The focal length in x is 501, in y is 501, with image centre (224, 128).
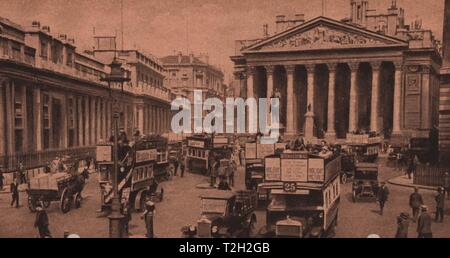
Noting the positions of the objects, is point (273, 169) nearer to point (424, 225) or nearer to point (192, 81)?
point (424, 225)

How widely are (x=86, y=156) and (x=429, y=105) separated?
2824 centimetres

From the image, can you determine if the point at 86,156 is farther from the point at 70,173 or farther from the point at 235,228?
the point at 235,228

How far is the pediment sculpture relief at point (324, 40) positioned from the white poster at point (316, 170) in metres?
33.2

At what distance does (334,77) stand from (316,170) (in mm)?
36690

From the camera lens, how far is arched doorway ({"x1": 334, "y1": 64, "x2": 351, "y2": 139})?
50344 mm

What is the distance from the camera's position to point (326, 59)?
155 ft

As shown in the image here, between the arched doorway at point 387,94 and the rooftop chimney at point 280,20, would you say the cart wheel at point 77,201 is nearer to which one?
the rooftop chimney at point 280,20

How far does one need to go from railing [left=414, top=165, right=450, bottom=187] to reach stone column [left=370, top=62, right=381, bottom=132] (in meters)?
24.5

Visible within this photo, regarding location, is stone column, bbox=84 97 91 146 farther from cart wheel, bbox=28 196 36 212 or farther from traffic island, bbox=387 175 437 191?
traffic island, bbox=387 175 437 191

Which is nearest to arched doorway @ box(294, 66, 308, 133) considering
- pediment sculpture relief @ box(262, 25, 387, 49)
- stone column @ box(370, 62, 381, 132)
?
pediment sculpture relief @ box(262, 25, 387, 49)

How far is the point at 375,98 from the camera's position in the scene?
154 ft

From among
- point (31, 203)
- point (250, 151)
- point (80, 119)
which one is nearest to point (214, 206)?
point (31, 203)
